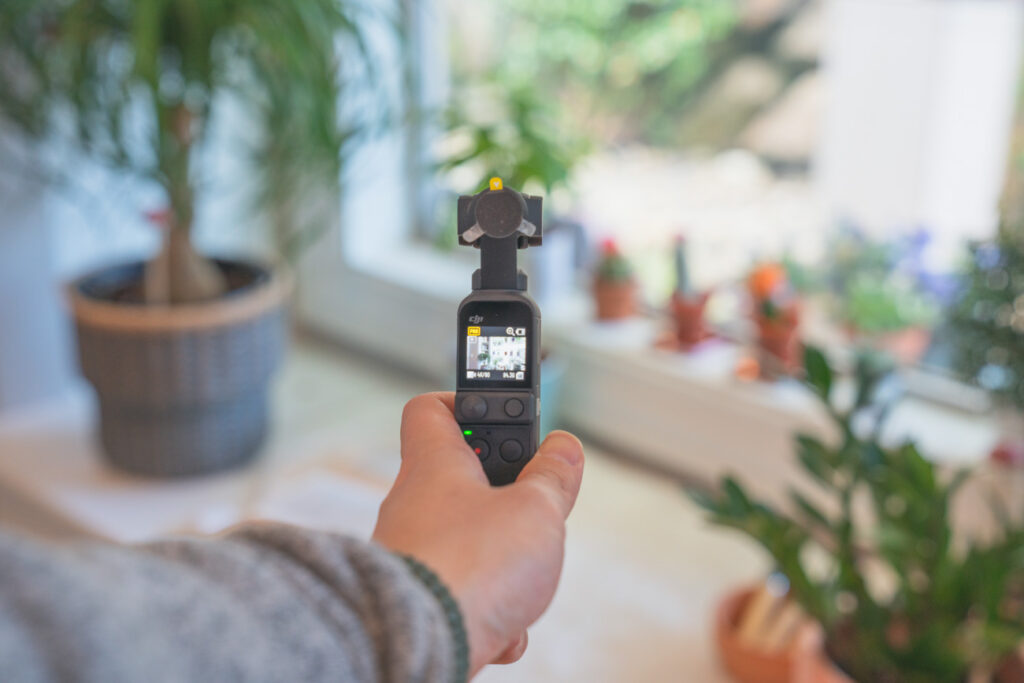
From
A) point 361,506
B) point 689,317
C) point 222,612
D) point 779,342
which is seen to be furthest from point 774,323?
point 222,612

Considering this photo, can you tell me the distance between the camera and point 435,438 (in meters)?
0.44

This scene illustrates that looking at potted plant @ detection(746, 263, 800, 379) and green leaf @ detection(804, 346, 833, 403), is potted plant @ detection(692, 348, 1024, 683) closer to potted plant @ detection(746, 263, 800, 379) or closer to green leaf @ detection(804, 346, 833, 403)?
green leaf @ detection(804, 346, 833, 403)

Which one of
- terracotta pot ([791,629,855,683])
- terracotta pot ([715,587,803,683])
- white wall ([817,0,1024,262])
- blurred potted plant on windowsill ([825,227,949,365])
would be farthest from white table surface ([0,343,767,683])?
white wall ([817,0,1024,262])

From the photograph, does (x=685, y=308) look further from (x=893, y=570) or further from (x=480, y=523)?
(x=480, y=523)

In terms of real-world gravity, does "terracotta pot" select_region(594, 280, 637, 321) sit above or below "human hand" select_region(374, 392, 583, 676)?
below

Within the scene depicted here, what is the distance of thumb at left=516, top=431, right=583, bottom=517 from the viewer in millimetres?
421

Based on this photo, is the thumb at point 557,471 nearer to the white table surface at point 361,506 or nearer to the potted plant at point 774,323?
the white table surface at point 361,506

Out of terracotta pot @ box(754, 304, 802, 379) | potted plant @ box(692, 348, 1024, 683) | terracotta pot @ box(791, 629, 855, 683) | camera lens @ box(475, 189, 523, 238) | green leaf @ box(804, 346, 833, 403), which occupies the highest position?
camera lens @ box(475, 189, 523, 238)

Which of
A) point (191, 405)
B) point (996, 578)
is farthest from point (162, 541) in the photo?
point (191, 405)

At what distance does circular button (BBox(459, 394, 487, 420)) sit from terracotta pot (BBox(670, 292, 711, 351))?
42.7 inches

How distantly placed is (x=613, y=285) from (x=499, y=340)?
1.14 meters

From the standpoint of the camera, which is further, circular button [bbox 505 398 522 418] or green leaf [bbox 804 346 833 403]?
green leaf [bbox 804 346 833 403]

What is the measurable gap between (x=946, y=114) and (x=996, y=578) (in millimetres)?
618

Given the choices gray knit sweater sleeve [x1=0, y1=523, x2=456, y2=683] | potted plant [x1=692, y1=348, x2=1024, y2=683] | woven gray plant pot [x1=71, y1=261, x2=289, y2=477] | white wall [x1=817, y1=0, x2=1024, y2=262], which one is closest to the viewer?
gray knit sweater sleeve [x1=0, y1=523, x2=456, y2=683]
